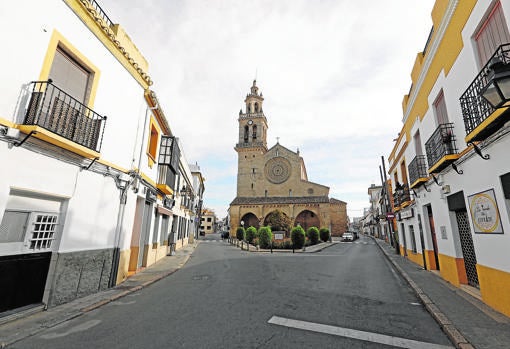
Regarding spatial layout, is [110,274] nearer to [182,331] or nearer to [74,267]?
[74,267]

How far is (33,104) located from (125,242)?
188 inches

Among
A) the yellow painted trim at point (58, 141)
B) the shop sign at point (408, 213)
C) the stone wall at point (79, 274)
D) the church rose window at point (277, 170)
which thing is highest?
the church rose window at point (277, 170)

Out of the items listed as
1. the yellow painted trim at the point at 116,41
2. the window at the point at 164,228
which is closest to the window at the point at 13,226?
the yellow painted trim at the point at 116,41

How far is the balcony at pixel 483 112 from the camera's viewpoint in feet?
12.5

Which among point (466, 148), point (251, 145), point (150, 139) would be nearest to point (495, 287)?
point (466, 148)

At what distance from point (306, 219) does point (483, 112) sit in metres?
33.9

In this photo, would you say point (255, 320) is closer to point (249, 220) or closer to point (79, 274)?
point (79, 274)

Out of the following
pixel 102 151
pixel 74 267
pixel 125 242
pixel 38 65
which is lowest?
pixel 74 267

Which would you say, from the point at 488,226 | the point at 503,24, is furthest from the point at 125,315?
the point at 503,24

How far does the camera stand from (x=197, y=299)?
18.6 feet

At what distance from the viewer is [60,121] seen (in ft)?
16.6

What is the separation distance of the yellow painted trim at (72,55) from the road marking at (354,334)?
682 centimetres

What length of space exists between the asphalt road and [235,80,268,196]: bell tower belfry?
35284mm

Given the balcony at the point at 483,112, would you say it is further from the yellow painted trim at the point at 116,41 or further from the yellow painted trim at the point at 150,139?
the yellow painted trim at the point at 150,139
